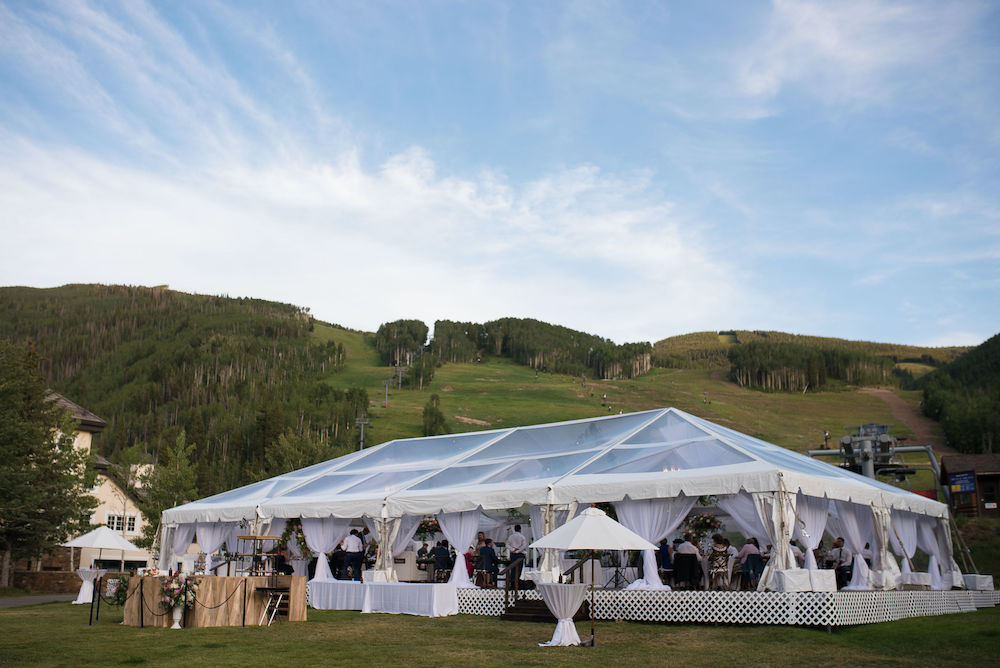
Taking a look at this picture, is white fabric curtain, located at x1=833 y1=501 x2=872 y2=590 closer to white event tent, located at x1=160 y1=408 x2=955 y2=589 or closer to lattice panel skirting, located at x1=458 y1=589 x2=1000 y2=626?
white event tent, located at x1=160 y1=408 x2=955 y2=589

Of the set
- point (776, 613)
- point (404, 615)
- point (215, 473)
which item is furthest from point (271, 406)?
point (776, 613)

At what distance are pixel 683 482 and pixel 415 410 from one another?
250 feet

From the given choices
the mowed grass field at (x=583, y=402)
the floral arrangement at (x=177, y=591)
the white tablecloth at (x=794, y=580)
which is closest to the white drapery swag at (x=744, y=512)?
the white tablecloth at (x=794, y=580)

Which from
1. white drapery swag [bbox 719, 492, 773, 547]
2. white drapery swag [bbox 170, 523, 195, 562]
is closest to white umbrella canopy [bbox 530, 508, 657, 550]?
white drapery swag [bbox 719, 492, 773, 547]

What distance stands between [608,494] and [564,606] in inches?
174

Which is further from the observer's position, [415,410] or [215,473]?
[415,410]

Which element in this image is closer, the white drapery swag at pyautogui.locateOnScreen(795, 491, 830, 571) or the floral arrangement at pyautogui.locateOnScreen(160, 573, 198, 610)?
the floral arrangement at pyautogui.locateOnScreen(160, 573, 198, 610)

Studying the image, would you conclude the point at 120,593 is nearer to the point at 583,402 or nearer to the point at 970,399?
the point at 583,402

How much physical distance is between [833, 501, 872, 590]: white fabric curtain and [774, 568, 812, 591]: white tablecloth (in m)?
3.46

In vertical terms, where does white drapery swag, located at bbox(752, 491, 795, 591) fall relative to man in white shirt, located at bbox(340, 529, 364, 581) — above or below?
above

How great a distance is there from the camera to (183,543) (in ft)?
75.2

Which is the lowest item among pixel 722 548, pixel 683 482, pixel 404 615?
pixel 404 615

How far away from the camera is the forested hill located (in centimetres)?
7775

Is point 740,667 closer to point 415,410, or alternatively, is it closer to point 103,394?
point 415,410
